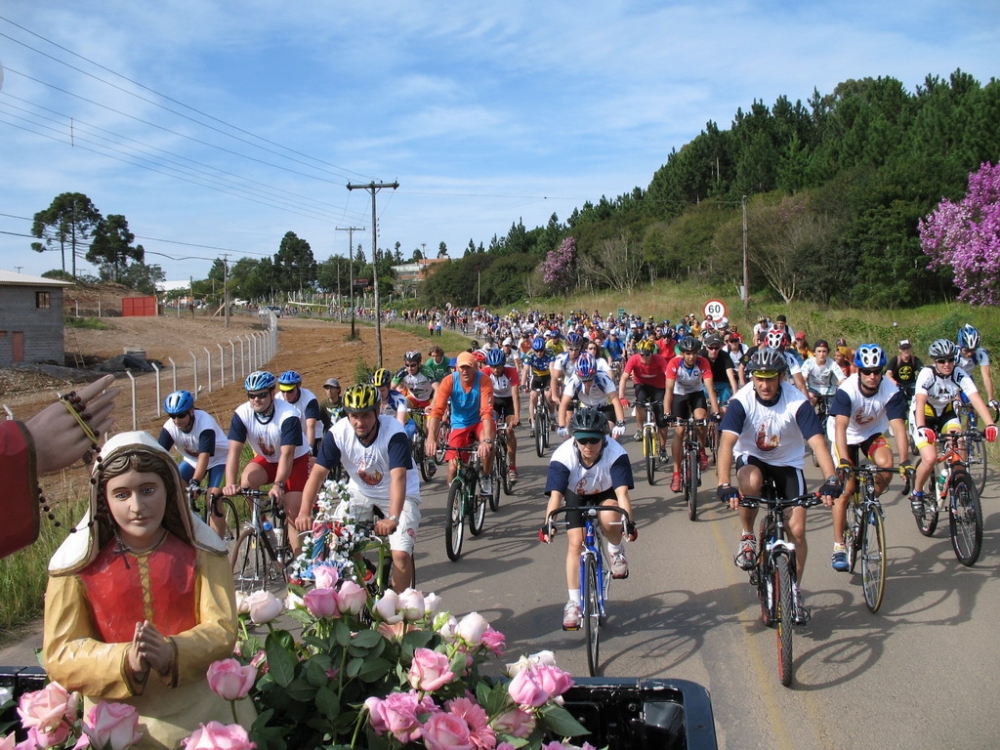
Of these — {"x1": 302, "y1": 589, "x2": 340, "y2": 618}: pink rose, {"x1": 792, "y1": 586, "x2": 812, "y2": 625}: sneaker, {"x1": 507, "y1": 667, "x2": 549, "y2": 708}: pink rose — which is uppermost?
{"x1": 302, "y1": 589, "x2": 340, "y2": 618}: pink rose

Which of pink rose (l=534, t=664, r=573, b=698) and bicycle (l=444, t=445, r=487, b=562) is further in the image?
bicycle (l=444, t=445, r=487, b=562)

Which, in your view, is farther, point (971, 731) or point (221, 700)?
point (971, 731)

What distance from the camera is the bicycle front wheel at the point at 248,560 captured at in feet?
25.4

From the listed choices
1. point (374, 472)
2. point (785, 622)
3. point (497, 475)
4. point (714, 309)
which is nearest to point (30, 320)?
point (714, 309)

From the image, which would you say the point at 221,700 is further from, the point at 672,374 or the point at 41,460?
the point at 672,374

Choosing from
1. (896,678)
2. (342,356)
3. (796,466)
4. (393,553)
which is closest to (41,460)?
(393,553)

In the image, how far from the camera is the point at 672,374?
11414mm

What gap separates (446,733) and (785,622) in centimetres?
412

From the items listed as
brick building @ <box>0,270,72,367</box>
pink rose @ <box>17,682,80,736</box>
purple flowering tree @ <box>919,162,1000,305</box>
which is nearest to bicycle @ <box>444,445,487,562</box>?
pink rose @ <box>17,682,80,736</box>

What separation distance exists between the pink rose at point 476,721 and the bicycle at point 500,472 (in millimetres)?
8440

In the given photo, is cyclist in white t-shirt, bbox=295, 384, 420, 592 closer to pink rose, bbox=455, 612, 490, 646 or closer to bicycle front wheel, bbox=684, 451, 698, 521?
pink rose, bbox=455, 612, 490, 646

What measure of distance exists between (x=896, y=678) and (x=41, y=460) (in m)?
5.38

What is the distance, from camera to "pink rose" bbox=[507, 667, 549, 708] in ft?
7.34

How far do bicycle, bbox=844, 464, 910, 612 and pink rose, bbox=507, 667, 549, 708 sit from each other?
5441mm
